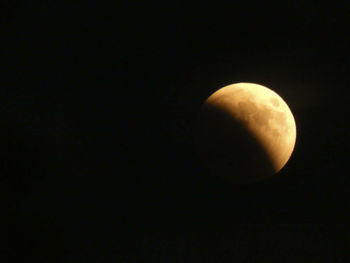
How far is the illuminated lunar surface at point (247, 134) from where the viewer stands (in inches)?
237

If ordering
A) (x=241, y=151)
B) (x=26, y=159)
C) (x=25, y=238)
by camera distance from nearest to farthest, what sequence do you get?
(x=241, y=151)
(x=25, y=238)
(x=26, y=159)

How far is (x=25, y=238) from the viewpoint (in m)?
6.41

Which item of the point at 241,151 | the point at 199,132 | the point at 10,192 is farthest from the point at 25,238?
the point at 241,151

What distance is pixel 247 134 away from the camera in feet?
19.7

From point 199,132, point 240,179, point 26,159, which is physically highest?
point 199,132

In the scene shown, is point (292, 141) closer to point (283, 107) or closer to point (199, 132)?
point (283, 107)

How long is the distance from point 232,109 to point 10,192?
417 cm

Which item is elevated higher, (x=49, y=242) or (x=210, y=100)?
(x=210, y=100)

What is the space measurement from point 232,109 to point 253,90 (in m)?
0.52

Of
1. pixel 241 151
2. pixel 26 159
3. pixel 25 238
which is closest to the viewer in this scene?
pixel 241 151

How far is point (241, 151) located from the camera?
19.7 ft

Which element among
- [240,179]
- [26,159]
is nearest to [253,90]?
[240,179]

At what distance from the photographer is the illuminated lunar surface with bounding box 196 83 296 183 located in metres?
6.02

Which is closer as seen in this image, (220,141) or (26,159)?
(220,141)
